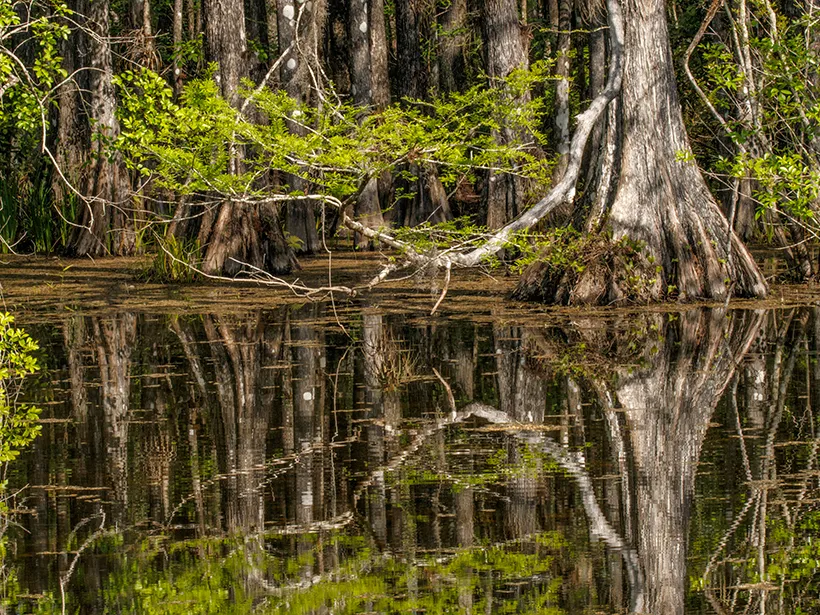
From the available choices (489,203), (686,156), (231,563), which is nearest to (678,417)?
(231,563)

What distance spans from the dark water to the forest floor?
169 cm

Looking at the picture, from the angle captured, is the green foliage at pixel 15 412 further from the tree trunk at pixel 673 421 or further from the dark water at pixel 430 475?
the tree trunk at pixel 673 421

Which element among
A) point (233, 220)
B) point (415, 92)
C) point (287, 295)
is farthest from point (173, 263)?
point (415, 92)

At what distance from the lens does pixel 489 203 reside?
19062 mm

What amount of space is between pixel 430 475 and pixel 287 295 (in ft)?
30.3

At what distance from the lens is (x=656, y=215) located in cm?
1437

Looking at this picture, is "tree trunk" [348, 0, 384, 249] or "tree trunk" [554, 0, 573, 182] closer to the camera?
"tree trunk" [348, 0, 384, 249]

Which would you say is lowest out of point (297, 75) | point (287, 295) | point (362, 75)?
point (287, 295)

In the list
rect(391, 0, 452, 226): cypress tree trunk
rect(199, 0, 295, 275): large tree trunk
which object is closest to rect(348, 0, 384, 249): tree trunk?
rect(391, 0, 452, 226): cypress tree trunk

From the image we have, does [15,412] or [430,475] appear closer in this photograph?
[430,475]

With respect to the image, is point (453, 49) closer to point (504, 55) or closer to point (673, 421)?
point (504, 55)

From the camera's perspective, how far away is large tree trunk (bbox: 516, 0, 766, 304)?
46.9 feet

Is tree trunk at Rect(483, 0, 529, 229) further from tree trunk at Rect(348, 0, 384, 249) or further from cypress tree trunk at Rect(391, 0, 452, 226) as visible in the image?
cypress tree trunk at Rect(391, 0, 452, 226)

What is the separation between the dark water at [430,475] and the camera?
5555 mm
